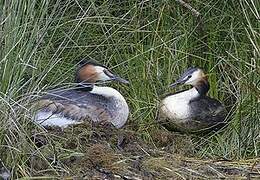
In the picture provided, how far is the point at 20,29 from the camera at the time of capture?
3.99m

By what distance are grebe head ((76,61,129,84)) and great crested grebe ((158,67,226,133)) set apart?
40 cm

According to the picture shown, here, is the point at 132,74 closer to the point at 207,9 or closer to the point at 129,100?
the point at 129,100

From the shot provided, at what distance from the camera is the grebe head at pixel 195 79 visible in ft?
17.2

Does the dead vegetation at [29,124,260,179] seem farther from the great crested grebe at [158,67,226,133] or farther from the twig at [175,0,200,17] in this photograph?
the twig at [175,0,200,17]

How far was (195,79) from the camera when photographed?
5238 millimetres

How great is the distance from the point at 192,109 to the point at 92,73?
0.76 m

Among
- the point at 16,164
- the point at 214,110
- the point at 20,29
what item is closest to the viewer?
the point at 16,164

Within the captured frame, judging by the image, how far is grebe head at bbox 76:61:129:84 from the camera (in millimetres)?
5004

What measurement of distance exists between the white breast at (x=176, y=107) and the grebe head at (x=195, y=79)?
11 cm

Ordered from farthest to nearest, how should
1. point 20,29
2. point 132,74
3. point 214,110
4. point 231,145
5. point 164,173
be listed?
point 132,74 → point 214,110 → point 231,145 → point 20,29 → point 164,173

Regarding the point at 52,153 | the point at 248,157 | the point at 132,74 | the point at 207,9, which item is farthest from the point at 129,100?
the point at 52,153

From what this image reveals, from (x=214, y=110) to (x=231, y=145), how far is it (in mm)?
630

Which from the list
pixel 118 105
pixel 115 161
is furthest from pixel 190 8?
pixel 115 161

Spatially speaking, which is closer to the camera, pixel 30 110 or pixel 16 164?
pixel 16 164
